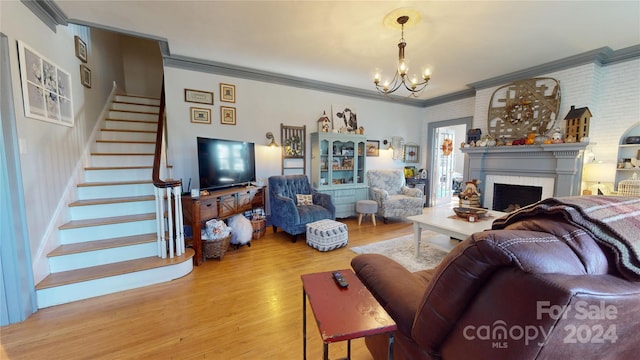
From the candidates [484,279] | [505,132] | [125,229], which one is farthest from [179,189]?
[505,132]

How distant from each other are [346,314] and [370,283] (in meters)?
0.35

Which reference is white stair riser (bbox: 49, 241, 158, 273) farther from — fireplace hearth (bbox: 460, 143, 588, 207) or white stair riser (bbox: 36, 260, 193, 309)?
fireplace hearth (bbox: 460, 143, 588, 207)

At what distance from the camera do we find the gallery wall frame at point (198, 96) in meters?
3.72

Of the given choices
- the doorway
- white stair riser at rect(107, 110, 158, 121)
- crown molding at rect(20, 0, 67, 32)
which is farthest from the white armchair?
crown molding at rect(20, 0, 67, 32)

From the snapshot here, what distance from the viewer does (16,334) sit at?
1.73m

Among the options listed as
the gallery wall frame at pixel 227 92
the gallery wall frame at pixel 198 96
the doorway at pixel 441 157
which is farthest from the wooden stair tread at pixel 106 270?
the doorway at pixel 441 157

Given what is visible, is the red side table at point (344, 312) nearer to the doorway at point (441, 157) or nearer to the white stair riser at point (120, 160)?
the white stair riser at point (120, 160)

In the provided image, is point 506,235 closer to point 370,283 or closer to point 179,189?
point 370,283

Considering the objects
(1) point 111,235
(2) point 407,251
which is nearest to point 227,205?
(1) point 111,235

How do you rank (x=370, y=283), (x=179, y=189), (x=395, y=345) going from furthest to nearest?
(x=179, y=189) < (x=370, y=283) < (x=395, y=345)

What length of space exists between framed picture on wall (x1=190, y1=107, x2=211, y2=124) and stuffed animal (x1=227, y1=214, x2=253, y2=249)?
1.65m

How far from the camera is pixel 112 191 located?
9.93 feet

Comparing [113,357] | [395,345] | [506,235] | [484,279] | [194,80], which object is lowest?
[113,357]

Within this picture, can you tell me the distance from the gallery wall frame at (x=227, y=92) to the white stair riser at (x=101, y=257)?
2.40 metres
